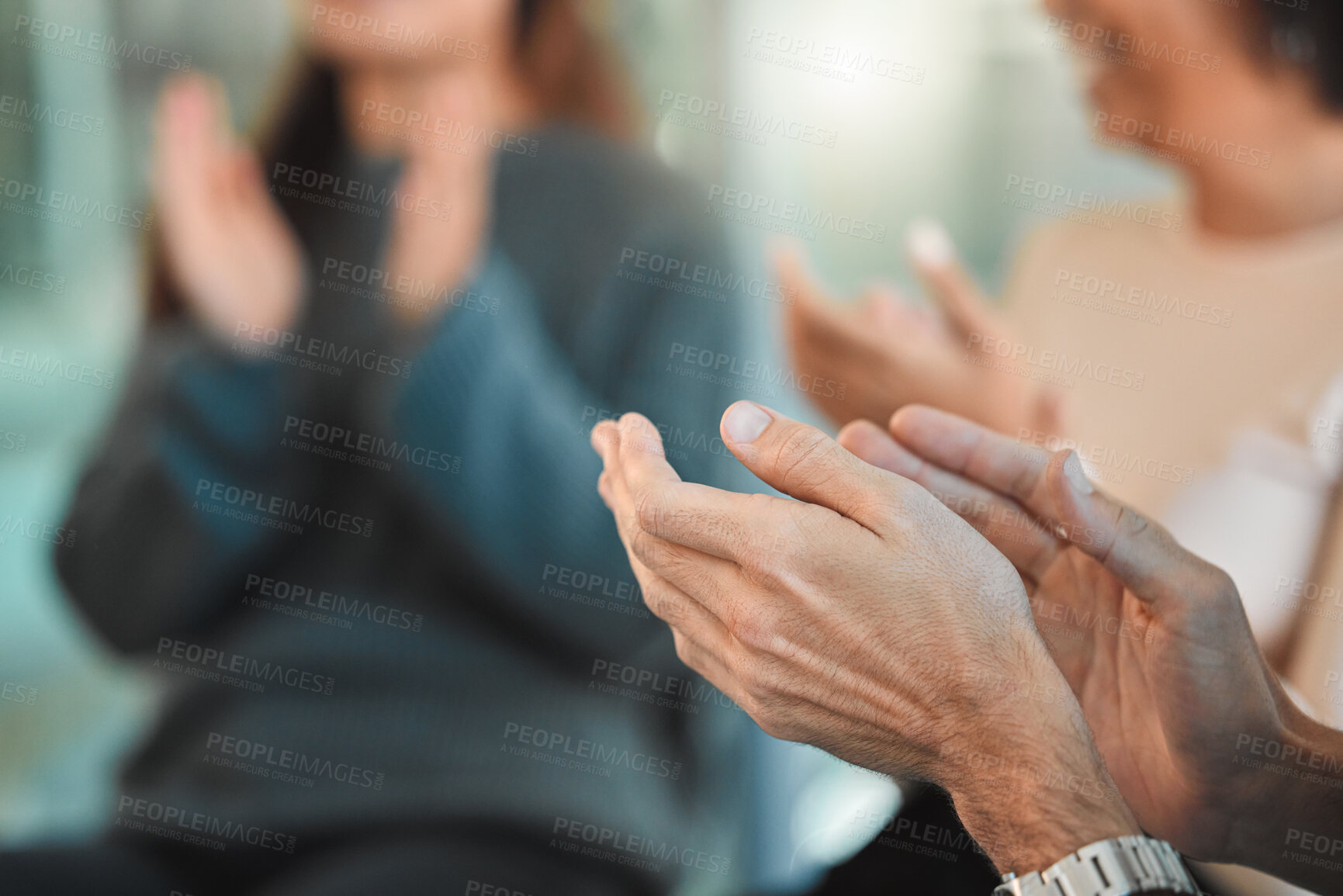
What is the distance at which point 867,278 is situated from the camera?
0.92 m

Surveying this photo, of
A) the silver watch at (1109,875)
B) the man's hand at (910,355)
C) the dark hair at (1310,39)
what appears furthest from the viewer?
the man's hand at (910,355)

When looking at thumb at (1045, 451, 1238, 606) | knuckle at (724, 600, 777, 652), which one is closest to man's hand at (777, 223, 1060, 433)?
thumb at (1045, 451, 1238, 606)

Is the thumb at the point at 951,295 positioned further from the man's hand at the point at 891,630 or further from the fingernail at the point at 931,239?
the man's hand at the point at 891,630

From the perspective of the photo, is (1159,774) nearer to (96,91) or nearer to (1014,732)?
(1014,732)

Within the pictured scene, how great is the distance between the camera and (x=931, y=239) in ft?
2.87

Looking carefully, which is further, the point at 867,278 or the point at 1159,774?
the point at 867,278

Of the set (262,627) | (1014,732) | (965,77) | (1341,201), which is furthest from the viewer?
(965,77)

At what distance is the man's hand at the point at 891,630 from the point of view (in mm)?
283

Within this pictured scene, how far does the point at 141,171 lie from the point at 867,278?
0.88m

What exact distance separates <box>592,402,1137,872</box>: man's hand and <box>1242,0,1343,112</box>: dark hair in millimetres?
542

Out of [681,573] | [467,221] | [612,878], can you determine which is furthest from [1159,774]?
[467,221]

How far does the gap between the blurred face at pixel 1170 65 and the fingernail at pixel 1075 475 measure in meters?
0.48

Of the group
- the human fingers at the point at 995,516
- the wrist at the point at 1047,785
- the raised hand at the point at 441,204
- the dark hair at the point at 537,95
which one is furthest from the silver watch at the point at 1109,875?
the dark hair at the point at 537,95

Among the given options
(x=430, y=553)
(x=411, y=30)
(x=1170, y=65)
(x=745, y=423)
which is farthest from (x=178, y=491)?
(x=1170, y=65)
